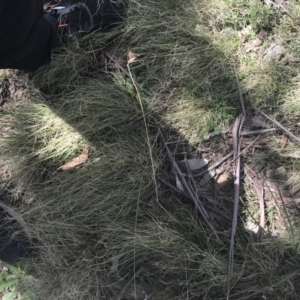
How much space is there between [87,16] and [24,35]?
1.76 feet

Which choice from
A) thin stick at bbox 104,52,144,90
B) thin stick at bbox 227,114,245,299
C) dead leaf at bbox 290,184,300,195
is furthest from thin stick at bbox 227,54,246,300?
thin stick at bbox 104,52,144,90

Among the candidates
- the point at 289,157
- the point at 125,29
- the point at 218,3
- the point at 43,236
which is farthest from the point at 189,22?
the point at 43,236

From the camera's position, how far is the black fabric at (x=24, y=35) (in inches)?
63.5

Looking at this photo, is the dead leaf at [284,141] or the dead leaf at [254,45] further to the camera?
the dead leaf at [254,45]

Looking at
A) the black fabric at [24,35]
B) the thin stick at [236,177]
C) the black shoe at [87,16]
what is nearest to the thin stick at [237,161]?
the thin stick at [236,177]

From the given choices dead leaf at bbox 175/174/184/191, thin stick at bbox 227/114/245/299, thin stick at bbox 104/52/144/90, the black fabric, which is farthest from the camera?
thin stick at bbox 104/52/144/90

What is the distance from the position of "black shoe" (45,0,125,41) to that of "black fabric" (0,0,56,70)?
4.1 inches

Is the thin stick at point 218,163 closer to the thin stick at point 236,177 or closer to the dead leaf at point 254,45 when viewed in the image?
the thin stick at point 236,177

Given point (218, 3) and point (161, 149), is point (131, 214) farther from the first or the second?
point (218, 3)

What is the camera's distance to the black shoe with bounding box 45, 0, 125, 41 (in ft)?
7.12

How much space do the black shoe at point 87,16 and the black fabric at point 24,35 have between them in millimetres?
105

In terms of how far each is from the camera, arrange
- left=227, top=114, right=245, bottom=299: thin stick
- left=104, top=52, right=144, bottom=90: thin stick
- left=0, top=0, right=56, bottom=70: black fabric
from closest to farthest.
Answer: left=0, top=0, right=56, bottom=70: black fabric, left=227, top=114, right=245, bottom=299: thin stick, left=104, top=52, right=144, bottom=90: thin stick

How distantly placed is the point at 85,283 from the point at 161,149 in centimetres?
69

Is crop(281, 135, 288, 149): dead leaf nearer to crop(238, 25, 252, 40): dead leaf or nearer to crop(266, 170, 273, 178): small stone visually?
crop(266, 170, 273, 178): small stone
